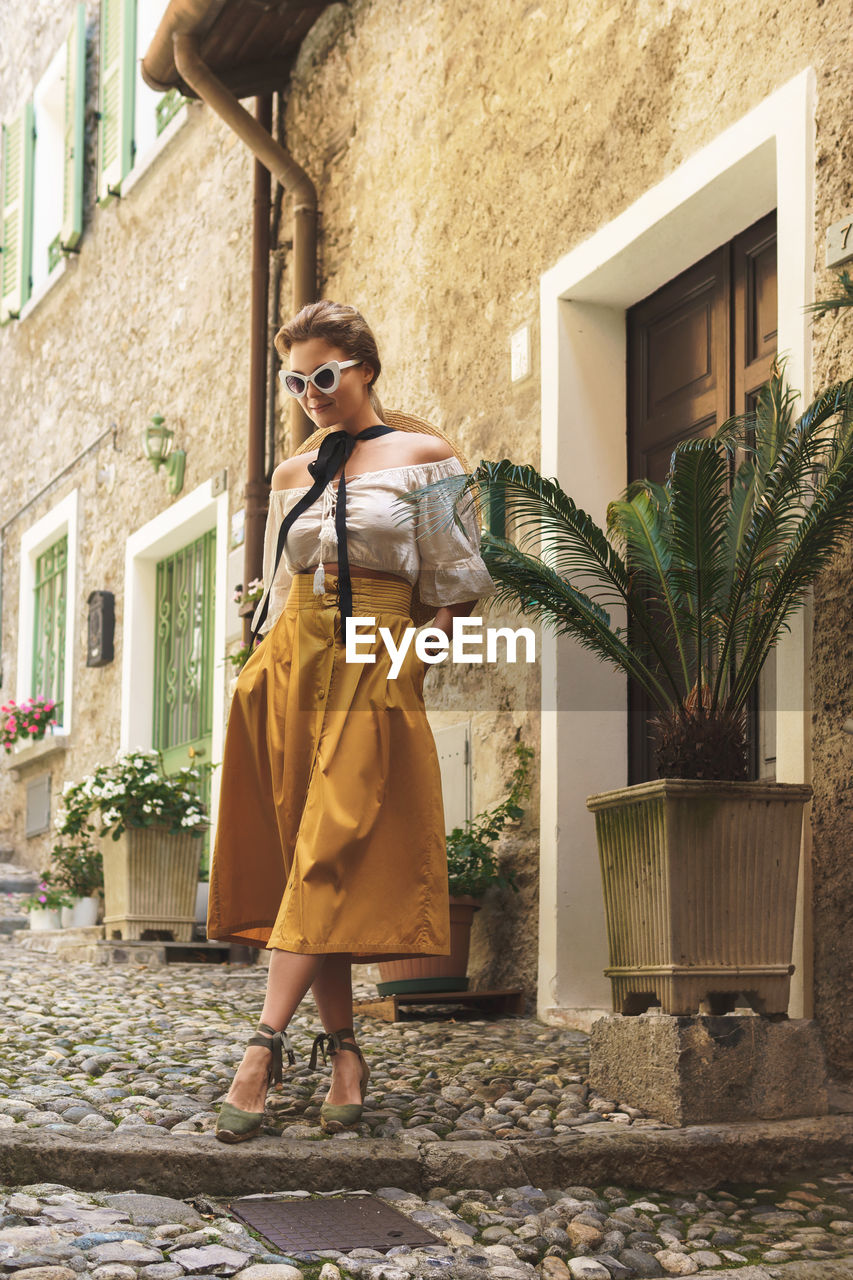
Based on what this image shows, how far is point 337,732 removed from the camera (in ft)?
10.4

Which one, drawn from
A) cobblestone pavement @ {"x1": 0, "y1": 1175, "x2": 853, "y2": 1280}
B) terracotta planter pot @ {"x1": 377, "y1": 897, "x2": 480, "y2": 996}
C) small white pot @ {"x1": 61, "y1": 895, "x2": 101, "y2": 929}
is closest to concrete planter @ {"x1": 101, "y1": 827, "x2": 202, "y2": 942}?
small white pot @ {"x1": 61, "y1": 895, "x2": 101, "y2": 929}

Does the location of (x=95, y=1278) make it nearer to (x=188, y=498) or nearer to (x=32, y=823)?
(x=188, y=498)

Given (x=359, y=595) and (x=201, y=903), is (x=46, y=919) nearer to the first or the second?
(x=201, y=903)

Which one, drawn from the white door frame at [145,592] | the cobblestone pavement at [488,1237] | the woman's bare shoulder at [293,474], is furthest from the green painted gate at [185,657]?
the cobblestone pavement at [488,1237]

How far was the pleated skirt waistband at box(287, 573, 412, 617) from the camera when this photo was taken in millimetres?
3287

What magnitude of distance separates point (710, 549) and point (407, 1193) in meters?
1.62

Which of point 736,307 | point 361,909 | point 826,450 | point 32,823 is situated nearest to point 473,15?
point 736,307

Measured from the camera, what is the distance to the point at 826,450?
3.64 metres

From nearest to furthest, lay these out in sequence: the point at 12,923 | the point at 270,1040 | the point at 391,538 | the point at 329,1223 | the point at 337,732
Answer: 1. the point at 329,1223
2. the point at 270,1040
3. the point at 337,732
4. the point at 391,538
5. the point at 12,923

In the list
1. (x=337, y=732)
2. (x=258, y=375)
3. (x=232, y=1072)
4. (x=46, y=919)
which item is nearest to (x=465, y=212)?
(x=258, y=375)

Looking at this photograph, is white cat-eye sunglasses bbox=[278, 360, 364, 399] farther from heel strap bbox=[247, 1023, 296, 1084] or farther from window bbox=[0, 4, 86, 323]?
window bbox=[0, 4, 86, 323]

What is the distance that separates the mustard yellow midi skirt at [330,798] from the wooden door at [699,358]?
152cm

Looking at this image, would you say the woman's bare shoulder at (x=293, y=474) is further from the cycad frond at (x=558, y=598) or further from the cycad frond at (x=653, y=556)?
the cycad frond at (x=653, y=556)

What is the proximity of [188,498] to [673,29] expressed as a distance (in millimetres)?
4814
